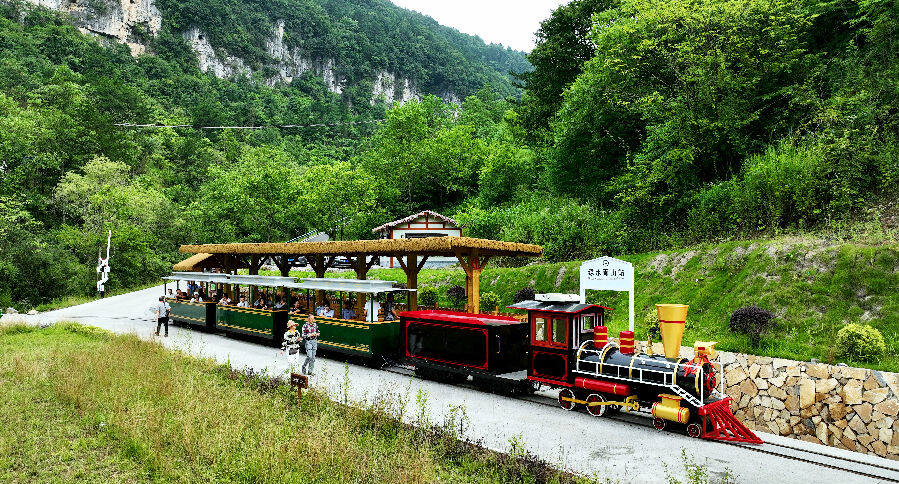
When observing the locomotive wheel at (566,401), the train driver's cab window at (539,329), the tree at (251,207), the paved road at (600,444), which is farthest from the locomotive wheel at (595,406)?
the tree at (251,207)

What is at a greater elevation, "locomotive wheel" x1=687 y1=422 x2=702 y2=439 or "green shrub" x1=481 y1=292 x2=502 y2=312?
"green shrub" x1=481 y1=292 x2=502 y2=312

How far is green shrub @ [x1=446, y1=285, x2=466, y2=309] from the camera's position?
830 inches

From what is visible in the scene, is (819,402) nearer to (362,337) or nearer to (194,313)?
(362,337)

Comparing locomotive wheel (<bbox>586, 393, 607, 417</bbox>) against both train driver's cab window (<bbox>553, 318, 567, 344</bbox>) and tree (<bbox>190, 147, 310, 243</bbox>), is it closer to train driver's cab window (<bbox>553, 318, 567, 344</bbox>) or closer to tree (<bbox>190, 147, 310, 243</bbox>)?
train driver's cab window (<bbox>553, 318, 567, 344</bbox>)

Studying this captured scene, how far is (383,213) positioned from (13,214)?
2714cm

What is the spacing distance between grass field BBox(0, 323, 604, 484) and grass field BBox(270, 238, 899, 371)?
8.15 meters

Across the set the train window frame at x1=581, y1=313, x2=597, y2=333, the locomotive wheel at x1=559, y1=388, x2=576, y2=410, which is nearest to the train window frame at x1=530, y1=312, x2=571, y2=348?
the train window frame at x1=581, y1=313, x2=597, y2=333

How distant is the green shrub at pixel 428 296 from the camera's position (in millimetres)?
21547

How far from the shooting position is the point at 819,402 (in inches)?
390

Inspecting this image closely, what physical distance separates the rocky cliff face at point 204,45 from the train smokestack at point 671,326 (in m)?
107

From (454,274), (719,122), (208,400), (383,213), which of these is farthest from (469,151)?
(208,400)

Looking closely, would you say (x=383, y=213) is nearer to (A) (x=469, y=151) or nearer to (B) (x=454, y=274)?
(A) (x=469, y=151)

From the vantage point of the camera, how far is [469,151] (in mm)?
51500

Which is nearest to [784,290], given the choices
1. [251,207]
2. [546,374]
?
[546,374]
